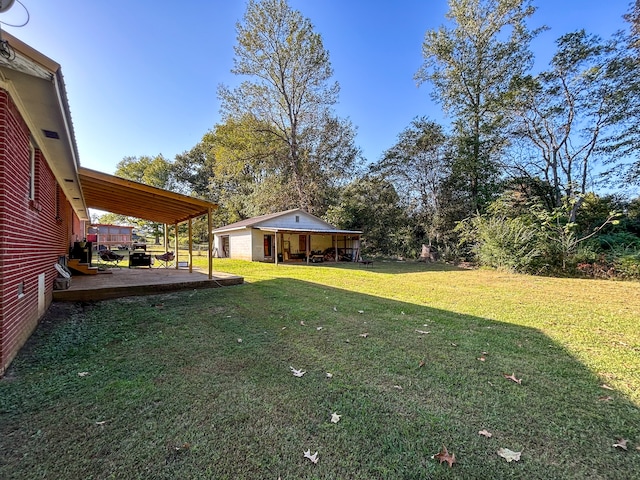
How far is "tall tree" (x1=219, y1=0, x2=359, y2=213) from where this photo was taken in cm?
1986

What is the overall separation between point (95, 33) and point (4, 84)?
596 cm

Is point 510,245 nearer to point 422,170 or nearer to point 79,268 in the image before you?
point 422,170

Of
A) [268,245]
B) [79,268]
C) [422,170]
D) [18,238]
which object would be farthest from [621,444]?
[422,170]

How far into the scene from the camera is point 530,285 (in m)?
8.51

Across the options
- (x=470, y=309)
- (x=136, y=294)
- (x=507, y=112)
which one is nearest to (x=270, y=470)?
(x=470, y=309)

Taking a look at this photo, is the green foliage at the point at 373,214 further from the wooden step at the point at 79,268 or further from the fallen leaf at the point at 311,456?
the fallen leaf at the point at 311,456

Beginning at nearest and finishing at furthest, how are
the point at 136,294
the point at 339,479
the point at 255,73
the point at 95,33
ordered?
the point at 339,479, the point at 136,294, the point at 95,33, the point at 255,73

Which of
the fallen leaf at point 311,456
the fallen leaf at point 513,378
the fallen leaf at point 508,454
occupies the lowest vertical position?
the fallen leaf at point 513,378

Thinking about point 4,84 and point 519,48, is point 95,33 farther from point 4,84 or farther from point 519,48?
point 519,48

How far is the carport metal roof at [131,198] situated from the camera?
5.91 m

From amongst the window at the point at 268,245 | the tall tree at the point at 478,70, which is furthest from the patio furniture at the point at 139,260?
the tall tree at the point at 478,70

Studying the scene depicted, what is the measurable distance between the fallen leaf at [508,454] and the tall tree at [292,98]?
824 inches

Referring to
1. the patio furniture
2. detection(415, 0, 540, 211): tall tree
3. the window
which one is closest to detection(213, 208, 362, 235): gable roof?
the window

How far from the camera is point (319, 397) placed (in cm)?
242
